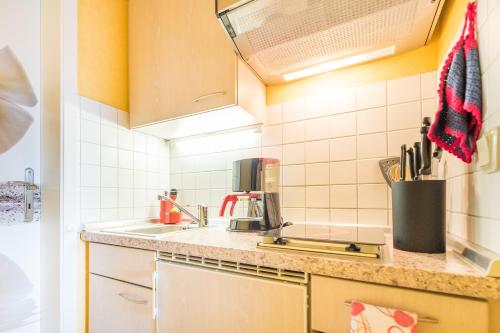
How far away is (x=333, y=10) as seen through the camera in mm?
787

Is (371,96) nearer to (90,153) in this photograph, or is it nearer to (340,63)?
(340,63)

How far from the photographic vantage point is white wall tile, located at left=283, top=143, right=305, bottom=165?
124cm

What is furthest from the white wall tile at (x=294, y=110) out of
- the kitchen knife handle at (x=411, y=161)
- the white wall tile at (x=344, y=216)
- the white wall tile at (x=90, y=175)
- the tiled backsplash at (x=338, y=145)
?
the white wall tile at (x=90, y=175)

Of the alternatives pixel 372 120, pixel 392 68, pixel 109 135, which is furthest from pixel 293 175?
pixel 109 135

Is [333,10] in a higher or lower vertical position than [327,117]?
higher

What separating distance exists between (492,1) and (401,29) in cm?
34

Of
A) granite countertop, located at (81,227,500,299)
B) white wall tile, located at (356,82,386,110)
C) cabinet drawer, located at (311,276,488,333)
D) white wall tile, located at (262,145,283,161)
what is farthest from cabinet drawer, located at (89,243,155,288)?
white wall tile, located at (356,82,386,110)

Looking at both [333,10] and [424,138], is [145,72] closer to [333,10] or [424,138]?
[333,10]

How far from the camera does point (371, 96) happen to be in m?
1.10

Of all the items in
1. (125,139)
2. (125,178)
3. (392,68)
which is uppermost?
(392,68)

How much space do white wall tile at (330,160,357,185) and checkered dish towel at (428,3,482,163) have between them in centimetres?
46

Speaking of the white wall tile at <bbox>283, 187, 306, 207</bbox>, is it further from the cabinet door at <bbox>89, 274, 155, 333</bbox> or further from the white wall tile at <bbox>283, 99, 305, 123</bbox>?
the cabinet door at <bbox>89, 274, 155, 333</bbox>

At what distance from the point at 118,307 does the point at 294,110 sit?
3.97 feet

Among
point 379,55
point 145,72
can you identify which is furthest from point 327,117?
point 145,72
